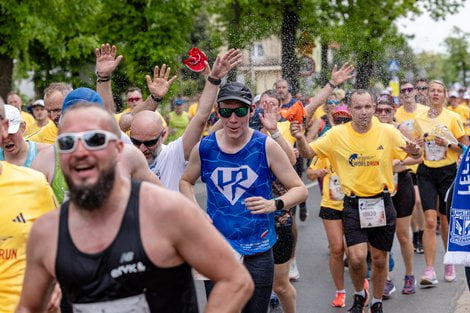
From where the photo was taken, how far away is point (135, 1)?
2481cm

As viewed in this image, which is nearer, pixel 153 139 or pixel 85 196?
pixel 85 196

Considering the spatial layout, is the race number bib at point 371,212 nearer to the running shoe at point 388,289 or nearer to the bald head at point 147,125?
the running shoe at point 388,289

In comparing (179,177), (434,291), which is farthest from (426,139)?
(179,177)

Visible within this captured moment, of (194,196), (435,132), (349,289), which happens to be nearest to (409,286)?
(349,289)

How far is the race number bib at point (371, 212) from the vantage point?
8133 mm

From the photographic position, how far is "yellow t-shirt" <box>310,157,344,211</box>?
355 inches

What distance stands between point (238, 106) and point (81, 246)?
9.95 ft

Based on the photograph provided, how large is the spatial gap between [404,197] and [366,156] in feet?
5.53

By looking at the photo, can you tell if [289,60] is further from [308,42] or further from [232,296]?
[232,296]

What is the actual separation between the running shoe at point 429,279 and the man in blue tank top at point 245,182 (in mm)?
3929

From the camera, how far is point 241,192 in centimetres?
622

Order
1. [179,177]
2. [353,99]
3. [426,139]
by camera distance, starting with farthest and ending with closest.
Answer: [426,139], [353,99], [179,177]

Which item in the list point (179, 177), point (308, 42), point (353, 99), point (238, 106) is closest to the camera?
point (238, 106)

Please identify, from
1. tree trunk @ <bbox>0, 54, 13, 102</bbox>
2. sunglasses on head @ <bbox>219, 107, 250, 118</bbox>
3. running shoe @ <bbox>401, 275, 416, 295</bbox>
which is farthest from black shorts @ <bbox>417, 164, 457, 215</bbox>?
tree trunk @ <bbox>0, 54, 13, 102</bbox>
